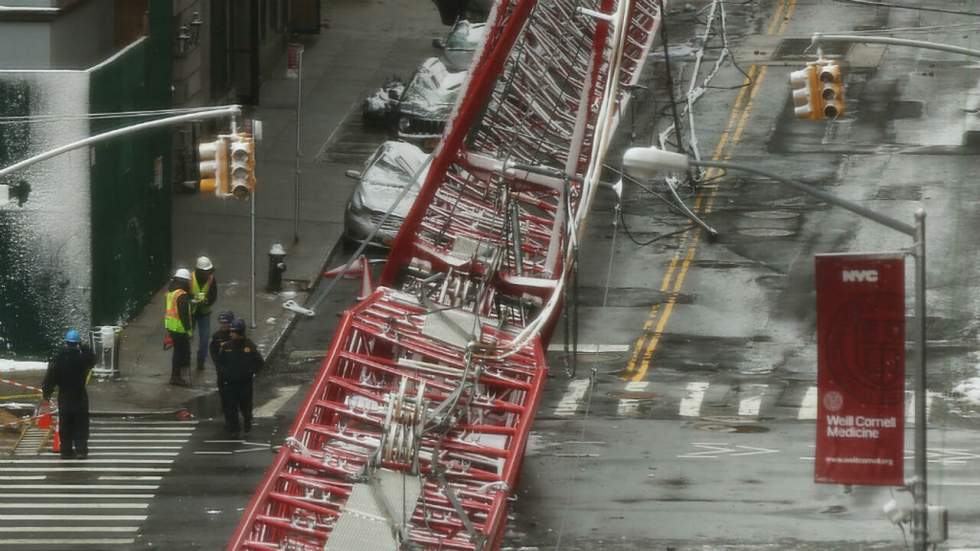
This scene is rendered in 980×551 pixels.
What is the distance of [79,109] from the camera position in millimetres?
33469

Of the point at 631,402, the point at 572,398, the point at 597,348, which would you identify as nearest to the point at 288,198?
the point at 597,348

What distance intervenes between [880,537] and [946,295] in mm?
12962

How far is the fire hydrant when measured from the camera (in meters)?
37.2

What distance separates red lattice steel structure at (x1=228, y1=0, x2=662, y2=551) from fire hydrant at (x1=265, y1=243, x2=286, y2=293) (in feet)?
18.7

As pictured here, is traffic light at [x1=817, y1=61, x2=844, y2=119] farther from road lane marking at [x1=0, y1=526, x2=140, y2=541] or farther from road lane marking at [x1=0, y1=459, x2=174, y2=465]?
road lane marking at [x1=0, y1=459, x2=174, y2=465]

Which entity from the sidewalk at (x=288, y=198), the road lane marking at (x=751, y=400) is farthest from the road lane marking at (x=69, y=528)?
the road lane marking at (x=751, y=400)

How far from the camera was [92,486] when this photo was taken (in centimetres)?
2628

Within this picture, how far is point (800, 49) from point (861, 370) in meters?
34.3

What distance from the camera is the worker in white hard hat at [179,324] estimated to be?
1252 inches

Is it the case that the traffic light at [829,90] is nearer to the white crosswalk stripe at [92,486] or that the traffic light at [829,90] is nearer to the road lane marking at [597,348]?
the white crosswalk stripe at [92,486]

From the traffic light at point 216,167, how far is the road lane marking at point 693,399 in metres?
8.73

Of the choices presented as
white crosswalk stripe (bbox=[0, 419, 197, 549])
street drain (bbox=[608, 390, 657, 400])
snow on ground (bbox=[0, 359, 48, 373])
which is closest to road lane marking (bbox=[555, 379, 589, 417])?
street drain (bbox=[608, 390, 657, 400])

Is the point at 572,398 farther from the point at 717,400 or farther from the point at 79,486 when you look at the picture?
the point at 79,486

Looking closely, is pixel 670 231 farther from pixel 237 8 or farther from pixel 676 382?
pixel 237 8
